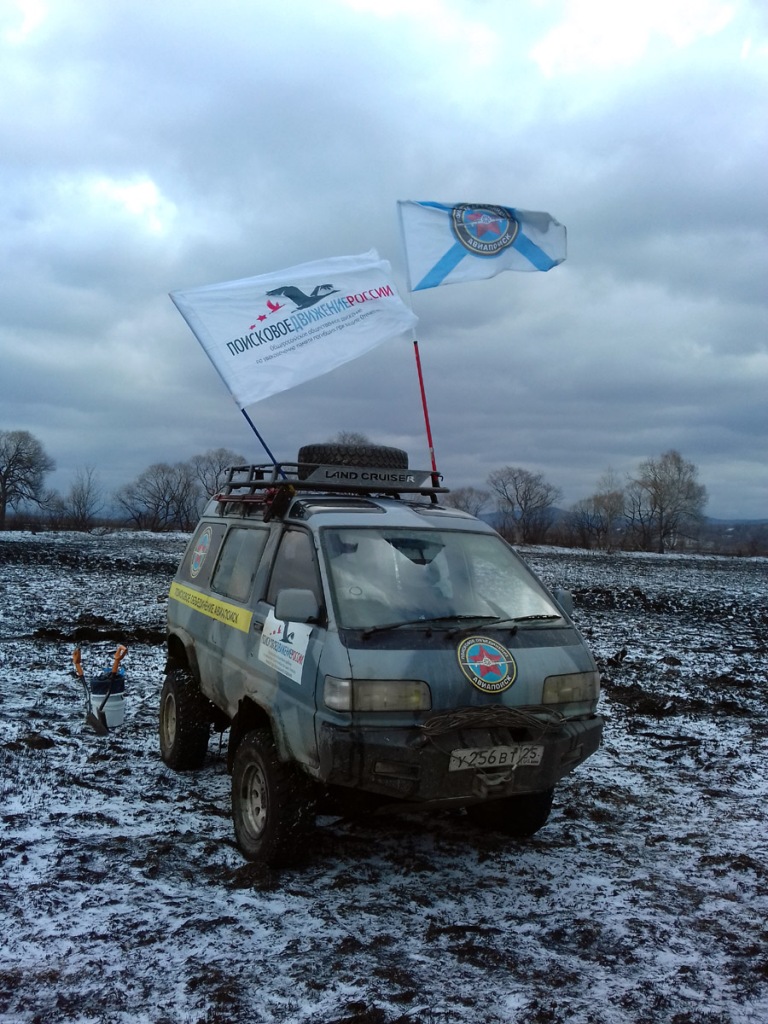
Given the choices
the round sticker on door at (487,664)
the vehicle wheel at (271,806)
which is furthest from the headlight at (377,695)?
the vehicle wheel at (271,806)

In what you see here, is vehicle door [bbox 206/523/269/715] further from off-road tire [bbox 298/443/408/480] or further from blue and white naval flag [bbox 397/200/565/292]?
blue and white naval flag [bbox 397/200/565/292]

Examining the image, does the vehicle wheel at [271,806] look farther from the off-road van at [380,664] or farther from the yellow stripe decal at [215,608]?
the yellow stripe decal at [215,608]

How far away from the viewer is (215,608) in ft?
19.5

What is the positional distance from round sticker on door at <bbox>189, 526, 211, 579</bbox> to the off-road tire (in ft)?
3.95

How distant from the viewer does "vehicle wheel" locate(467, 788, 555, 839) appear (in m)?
5.12

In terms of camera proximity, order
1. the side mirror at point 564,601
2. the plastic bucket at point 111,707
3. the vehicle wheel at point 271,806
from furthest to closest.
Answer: the plastic bucket at point 111,707
the side mirror at point 564,601
the vehicle wheel at point 271,806

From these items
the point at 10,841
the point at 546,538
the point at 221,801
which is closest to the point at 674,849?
the point at 221,801

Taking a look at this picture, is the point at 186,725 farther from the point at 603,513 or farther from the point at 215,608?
the point at 603,513

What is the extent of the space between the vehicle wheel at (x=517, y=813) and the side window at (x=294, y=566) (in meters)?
1.85

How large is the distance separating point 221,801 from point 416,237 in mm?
5846

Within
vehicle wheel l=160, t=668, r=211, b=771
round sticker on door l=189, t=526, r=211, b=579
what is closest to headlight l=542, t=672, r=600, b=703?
vehicle wheel l=160, t=668, r=211, b=771

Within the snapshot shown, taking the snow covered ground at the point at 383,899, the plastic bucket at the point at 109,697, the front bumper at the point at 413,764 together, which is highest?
the front bumper at the point at 413,764

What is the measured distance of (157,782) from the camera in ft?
20.3

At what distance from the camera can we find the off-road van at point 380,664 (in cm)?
412
